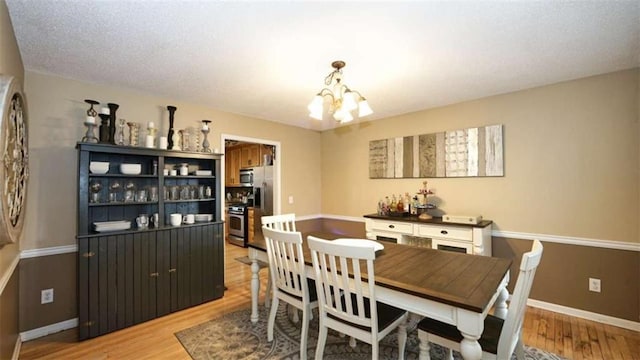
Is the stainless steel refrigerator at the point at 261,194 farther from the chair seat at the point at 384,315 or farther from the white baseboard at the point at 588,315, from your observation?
the white baseboard at the point at 588,315

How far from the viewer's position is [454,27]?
5.95 ft

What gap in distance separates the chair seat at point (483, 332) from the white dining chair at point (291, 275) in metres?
0.80

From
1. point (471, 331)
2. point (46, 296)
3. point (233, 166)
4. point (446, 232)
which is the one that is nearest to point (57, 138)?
point (46, 296)

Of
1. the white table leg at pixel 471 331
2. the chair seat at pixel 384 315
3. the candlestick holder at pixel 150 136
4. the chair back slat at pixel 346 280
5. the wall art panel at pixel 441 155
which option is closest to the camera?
the white table leg at pixel 471 331

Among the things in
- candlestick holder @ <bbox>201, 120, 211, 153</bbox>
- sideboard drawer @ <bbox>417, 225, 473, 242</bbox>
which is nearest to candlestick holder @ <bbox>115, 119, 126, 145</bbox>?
candlestick holder @ <bbox>201, 120, 211, 153</bbox>

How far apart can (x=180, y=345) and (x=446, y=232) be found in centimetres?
279

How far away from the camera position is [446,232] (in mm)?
3096

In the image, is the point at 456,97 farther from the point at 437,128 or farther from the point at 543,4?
the point at 543,4

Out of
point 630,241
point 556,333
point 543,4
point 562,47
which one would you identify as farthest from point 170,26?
point 630,241

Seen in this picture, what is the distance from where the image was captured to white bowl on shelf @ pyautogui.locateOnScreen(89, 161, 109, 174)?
2543mm

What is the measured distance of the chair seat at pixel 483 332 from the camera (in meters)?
1.47

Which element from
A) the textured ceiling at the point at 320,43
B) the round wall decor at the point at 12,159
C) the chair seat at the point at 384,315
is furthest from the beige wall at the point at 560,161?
the round wall decor at the point at 12,159

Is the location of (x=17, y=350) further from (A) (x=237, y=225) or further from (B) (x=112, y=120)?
(A) (x=237, y=225)

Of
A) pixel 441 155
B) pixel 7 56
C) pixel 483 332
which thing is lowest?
pixel 483 332
